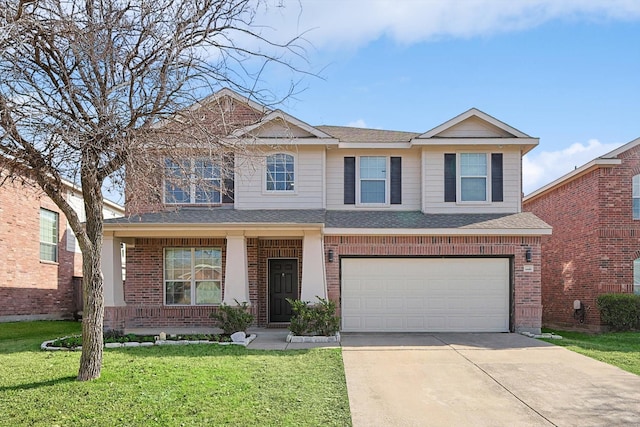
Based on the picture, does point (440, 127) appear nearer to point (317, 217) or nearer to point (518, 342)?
point (317, 217)

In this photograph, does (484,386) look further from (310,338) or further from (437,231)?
(437,231)

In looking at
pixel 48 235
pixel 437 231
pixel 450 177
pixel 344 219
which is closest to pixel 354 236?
pixel 344 219

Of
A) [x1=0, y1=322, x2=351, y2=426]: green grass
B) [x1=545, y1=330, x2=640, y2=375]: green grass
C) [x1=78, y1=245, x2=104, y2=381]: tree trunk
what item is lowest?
[x1=545, y1=330, x2=640, y2=375]: green grass

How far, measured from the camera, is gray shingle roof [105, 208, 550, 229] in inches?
566

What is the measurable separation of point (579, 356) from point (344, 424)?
267 inches

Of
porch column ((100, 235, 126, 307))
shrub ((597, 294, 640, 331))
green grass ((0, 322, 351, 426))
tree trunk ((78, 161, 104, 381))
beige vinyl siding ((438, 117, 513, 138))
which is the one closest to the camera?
green grass ((0, 322, 351, 426))

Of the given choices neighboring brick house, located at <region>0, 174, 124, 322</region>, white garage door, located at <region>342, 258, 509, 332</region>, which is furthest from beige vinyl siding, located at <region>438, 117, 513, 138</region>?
neighboring brick house, located at <region>0, 174, 124, 322</region>

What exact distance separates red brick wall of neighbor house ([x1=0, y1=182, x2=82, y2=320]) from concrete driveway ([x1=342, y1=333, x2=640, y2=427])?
11132 millimetres

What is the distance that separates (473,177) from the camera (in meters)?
16.2

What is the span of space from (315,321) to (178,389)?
222 inches

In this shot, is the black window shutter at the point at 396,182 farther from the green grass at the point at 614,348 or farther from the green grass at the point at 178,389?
the green grass at the point at 178,389

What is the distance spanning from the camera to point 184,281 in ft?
52.5

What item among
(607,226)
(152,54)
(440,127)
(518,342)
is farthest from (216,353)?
(607,226)

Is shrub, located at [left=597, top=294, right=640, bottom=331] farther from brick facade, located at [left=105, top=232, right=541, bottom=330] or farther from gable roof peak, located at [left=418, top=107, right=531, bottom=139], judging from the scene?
gable roof peak, located at [left=418, top=107, right=531, bottom=139]
